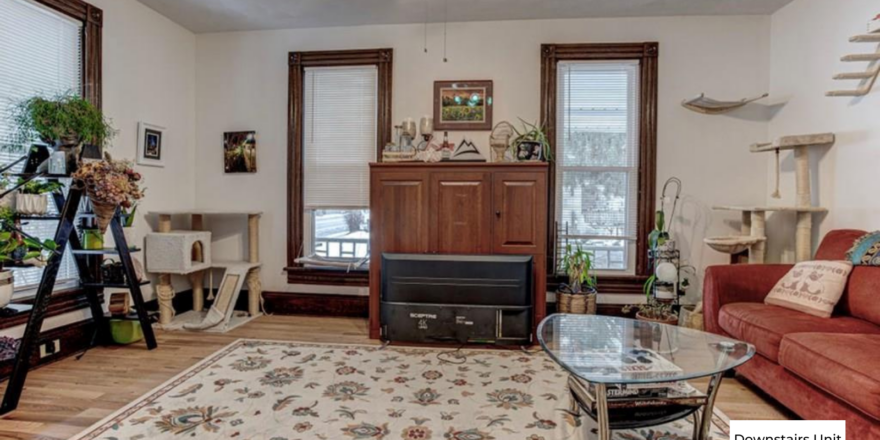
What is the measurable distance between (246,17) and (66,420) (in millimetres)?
3439

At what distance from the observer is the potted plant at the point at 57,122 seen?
111 inches

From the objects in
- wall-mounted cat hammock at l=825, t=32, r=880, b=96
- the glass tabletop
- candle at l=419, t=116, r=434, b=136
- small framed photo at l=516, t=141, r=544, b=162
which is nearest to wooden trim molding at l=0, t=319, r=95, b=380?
candle at l=419, t=116, r=434, b=136

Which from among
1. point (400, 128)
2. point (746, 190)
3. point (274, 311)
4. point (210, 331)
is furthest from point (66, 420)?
point (746, 190)

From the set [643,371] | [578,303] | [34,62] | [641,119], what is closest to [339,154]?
[34,62]

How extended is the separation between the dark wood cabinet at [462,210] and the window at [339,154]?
0.78m

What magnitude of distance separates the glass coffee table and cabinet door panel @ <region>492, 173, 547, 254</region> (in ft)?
4.15

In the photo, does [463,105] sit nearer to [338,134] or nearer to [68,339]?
[338,134]

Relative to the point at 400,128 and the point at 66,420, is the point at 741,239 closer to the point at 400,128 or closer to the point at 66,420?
the point at 400,128

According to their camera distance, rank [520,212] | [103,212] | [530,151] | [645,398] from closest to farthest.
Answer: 1. [645,398]
2. [103,212]
3. [520,212]
4. [530,151]

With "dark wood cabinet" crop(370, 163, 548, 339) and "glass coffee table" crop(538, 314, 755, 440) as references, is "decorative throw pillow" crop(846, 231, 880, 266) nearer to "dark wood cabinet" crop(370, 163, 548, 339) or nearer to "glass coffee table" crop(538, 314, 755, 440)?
"glass coffee table" crop(538, 314, 755, 440)

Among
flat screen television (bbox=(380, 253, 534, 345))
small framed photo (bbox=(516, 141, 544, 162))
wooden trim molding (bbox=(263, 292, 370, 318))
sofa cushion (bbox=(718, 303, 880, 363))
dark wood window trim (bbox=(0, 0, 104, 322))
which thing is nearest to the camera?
sofa cushion (bbox=(718, 303, 880, 363))

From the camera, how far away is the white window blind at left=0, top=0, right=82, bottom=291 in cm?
283

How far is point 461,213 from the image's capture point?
11.6 ft

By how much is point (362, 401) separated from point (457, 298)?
119 centimetres
